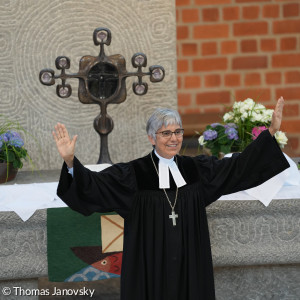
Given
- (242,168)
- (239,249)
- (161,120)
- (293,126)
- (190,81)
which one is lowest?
(239,249)

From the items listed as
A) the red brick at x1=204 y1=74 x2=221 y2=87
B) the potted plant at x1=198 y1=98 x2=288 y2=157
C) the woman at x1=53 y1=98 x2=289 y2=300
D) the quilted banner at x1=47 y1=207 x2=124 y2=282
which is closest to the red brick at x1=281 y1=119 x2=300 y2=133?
the red brick at x1=204 y1=74 x2=221 y2=87

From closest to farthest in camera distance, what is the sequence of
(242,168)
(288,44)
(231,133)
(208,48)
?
1. (242,168)
2. (231,133)
3. (208,48)
4. (288,44)

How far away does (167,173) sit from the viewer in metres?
3.26

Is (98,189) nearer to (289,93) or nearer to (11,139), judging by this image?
(11,139)

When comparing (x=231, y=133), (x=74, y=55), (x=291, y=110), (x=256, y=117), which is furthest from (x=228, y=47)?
(x=231, y=133)

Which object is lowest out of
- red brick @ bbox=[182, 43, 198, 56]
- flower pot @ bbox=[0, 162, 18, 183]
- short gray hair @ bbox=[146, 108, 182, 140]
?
flower pot @ bbox=[0, 162, 18, 183]

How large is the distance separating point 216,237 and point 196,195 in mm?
568

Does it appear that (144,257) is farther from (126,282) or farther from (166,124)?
(166,124)

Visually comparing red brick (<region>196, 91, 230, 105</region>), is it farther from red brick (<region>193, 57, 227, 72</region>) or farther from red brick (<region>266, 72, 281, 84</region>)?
red brick (<region>266, 72, 281, 84</region>)

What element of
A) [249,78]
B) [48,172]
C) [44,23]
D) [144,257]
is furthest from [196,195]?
[249,78]

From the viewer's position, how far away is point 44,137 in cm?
464

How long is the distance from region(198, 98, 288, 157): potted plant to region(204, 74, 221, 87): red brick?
3107 millimetres

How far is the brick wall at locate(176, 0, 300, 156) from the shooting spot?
7375 mm

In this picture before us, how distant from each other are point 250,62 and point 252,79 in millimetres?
169
